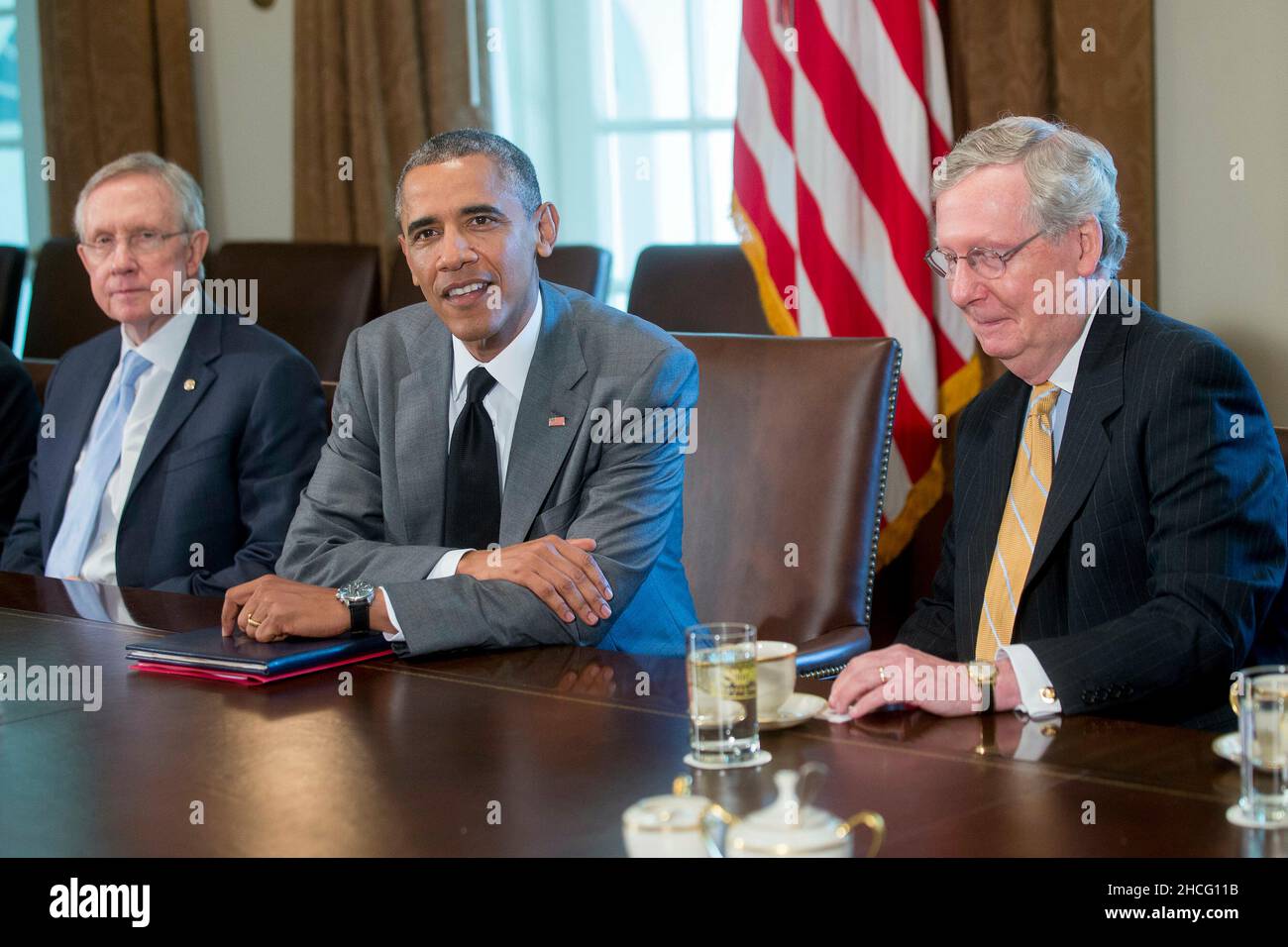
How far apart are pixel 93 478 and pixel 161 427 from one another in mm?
243

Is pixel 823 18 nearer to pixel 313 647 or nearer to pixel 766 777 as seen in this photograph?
pixel 313 647

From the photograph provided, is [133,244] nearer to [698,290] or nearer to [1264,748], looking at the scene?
[698,290]

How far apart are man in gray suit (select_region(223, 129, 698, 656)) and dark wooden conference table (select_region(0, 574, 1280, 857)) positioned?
17.5 inches

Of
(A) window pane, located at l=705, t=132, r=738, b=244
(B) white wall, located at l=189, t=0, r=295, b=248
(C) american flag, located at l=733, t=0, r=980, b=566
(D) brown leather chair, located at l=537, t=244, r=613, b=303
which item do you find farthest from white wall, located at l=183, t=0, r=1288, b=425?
Answer: (B) white wall, located at l=189, t=0, r=295, b=248

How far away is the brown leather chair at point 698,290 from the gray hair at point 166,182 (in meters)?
1.20

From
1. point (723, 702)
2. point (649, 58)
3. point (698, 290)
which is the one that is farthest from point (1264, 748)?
point (649, 58)

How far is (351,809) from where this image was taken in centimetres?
145

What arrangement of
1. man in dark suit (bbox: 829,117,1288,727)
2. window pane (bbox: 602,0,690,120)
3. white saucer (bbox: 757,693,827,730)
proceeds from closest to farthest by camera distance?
white saucer (bbox: 757,693,827,730), man in dark suit (bbox: 829,117,1288,727), window pane (bbox: 602,0,690,120)

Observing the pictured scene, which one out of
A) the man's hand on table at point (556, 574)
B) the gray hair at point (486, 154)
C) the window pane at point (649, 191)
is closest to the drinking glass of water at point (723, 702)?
the man's hand on table at point (556, 574)

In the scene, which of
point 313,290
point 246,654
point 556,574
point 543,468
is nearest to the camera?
point 246,654

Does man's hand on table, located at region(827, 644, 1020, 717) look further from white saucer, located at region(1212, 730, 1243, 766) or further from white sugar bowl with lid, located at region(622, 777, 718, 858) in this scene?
white sugar bowl with lid, located at region(622, 777, 718, 858)

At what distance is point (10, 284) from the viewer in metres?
5.23

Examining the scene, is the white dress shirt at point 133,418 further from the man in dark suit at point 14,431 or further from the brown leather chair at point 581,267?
the brown leather chair at point 581,267

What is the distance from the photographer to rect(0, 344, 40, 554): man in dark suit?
145 inches
